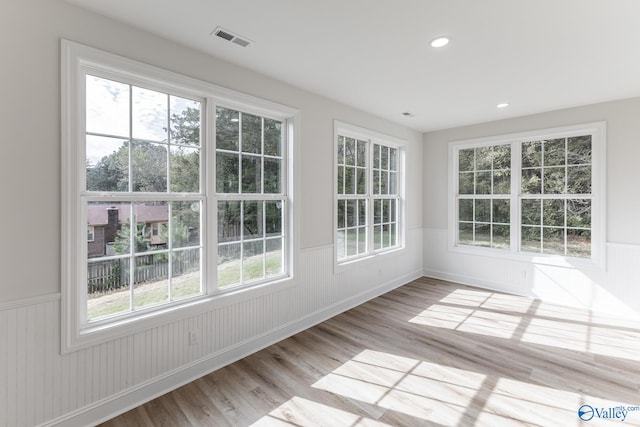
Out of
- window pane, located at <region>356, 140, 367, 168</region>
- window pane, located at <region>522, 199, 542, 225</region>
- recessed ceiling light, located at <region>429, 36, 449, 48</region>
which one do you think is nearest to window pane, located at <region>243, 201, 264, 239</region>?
window pane, located at <region>356, 140, 367, 168</region>

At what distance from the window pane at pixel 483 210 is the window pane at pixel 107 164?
16.2 ft

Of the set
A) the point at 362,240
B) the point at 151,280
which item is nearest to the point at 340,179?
the point at 362,240

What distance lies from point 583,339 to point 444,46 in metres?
3.29

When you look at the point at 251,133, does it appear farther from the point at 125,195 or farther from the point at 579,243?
the point at 579,243

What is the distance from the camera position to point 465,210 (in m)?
5.10

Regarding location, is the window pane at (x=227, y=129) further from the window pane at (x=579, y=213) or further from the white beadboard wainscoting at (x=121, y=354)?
the window pane at (x=579, y=213)

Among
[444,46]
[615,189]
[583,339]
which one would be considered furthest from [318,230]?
[615,189]

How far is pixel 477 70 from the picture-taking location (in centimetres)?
278

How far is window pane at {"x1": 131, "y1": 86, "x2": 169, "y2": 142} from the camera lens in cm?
217

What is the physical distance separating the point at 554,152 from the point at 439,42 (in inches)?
124

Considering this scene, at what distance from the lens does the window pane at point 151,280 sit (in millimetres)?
2199

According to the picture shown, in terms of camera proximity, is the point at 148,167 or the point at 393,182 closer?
the point at 148,167

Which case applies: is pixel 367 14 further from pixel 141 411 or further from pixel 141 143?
pixel 141 411

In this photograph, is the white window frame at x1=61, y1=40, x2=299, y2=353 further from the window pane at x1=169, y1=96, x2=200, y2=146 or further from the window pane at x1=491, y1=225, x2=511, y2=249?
the window pane at x1=491, y1=225, x2=511, y2=249
